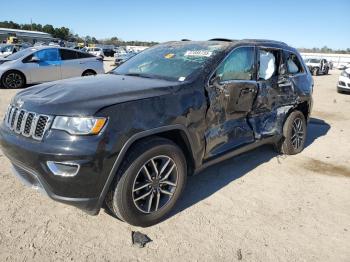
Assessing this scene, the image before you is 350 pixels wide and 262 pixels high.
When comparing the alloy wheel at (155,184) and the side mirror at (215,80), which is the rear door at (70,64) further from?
the alloy wheel at (155,184)

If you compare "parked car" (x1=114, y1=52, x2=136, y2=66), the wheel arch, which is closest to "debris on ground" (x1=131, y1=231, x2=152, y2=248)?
the wheel arch

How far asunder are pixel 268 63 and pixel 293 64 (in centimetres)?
86

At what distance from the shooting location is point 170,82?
3713 mm

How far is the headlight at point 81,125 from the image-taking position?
2895 mm

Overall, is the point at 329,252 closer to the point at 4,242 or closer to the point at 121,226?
the point at 121,226

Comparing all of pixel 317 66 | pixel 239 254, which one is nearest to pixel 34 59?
pixel 239 254

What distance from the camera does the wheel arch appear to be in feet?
9.88

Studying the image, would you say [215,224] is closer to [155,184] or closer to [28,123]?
[155,184]

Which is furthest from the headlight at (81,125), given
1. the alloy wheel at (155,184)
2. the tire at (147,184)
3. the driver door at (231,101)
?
the driver door at (231,101)

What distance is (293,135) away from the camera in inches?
227

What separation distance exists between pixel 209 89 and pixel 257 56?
1292 mm

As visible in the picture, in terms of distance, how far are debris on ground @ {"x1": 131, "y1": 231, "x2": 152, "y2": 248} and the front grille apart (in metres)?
1.20

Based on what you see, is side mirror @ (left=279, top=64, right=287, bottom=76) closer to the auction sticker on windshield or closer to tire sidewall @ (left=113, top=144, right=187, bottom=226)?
the auction sticker on windshield

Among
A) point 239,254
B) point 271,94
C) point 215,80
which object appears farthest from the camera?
point 271,94
